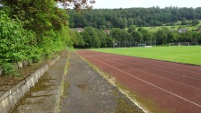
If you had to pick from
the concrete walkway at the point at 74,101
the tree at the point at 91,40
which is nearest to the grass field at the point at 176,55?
the concrete walkway at the point at 74,101

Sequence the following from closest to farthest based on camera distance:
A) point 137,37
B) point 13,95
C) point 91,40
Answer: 1. point 13,95
2. point 91,40
3. point 137,37

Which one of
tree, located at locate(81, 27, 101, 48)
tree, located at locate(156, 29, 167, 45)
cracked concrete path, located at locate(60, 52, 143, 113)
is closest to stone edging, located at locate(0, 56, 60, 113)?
cracked concrete path, located at locate(60, 52, 143, 113)

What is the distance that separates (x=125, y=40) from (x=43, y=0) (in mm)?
137440

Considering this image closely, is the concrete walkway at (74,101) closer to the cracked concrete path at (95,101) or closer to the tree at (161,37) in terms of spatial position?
the cracked concrete path at (95,101)

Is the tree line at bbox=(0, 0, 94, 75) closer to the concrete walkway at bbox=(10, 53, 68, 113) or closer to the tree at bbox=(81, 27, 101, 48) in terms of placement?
Result: the concrete walkway at bbox=(10, 53, 68, 113)

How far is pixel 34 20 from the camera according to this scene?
1263 centimetres

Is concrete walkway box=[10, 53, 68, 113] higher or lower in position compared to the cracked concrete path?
→ higher

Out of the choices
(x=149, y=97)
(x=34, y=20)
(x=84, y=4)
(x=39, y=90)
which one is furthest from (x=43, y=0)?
(x=149, y=97)

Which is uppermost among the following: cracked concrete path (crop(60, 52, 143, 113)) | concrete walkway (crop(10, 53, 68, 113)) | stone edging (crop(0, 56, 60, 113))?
stone edging (crop(0, 56, 60, 113))

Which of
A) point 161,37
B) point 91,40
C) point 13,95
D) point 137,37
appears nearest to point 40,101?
point 13,95

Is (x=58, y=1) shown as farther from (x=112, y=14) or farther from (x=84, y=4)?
(x=112, y=14)

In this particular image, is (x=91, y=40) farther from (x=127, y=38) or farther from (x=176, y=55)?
(x=176, y=55)

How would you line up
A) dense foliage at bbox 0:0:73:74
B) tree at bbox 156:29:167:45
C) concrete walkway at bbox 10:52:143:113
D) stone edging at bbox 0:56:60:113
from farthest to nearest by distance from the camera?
tree at bbox 156:29:167:45
dense foliage at bbox 0:0:73:74
concrete walkway at bbox 10:52:143:113
stone edging at bbox 0:56:60:113

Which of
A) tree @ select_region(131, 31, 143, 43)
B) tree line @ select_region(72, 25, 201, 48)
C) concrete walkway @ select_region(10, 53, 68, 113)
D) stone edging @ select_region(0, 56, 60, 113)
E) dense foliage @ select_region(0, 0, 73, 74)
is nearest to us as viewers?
stone edging @ select_region(0, 56, 60, 113)
